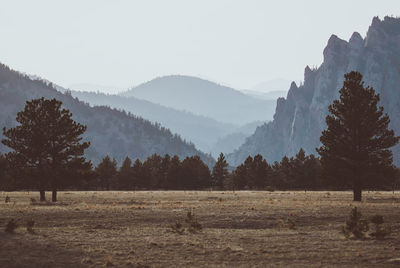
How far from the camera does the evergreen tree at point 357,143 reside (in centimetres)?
4569

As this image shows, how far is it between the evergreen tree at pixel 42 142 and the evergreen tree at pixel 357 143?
26.8m

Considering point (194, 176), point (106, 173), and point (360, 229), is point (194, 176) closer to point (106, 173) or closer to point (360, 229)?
point (106, 173)

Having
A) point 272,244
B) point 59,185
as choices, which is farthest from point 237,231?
point 59,185

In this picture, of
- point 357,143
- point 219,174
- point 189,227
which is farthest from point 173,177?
point 189,227

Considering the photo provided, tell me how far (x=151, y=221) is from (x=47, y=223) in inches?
247

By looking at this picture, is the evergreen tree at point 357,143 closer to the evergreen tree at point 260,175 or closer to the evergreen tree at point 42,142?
the evergreen tree at point 42,142

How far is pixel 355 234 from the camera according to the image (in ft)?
70.8

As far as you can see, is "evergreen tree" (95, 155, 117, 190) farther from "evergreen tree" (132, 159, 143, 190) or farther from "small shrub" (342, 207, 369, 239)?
"small shrub" (342, 207, 369, 239)

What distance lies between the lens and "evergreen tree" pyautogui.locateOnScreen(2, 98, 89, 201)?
48.0 m

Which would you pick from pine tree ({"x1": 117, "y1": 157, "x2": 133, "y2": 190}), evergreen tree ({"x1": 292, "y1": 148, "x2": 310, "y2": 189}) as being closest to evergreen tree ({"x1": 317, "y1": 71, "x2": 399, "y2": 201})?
evergreen tree ({"x1": 292, "y1": 148, "x2": 310, "y2": 189})

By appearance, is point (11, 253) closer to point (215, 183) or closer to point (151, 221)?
point (151, 221)

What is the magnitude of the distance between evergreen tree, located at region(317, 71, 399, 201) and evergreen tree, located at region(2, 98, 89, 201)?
26826 millimetres

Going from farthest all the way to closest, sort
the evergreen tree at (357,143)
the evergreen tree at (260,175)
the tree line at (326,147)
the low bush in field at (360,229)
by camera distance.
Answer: the evergreen tree at (260,175) < the tree line at (326,147) < the evergreen tree at (357,143) < the low bush in field at (360,229)

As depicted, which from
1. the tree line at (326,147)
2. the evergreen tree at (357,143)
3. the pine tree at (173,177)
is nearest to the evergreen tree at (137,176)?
the pine tree at (173,177)
